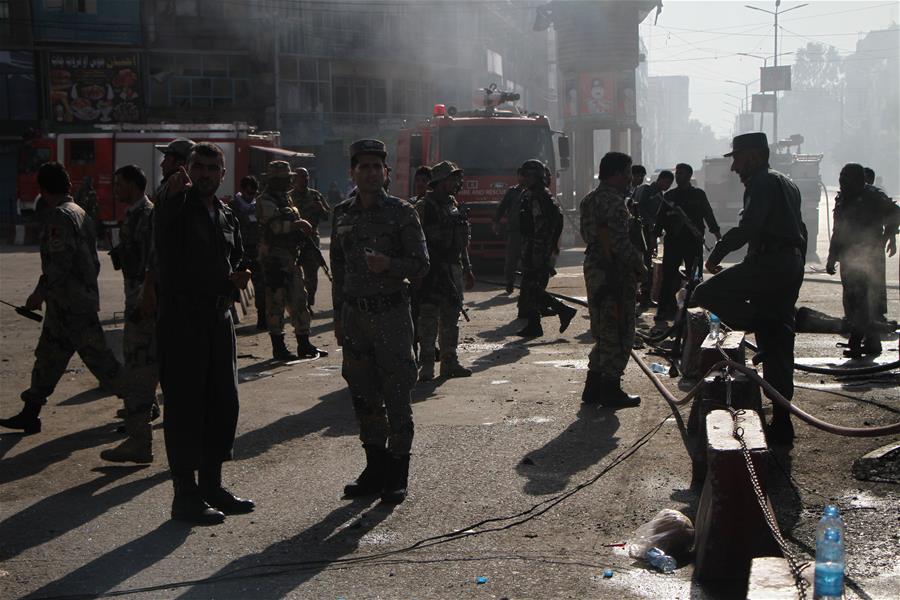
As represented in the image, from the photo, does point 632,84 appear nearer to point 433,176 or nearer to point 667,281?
point 667,281

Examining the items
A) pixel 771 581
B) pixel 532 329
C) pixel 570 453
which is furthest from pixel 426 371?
pixel 771 581

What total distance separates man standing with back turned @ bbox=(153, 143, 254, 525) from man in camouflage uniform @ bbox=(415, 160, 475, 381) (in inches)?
143

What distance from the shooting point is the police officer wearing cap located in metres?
6.77

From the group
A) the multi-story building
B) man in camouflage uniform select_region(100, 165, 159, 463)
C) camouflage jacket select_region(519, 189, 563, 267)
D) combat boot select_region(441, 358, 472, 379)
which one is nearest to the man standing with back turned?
man in camouflage uniform select_region(100, 165, 159, 463)

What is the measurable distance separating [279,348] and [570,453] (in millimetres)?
4499

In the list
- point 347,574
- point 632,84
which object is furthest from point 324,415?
point 632,84

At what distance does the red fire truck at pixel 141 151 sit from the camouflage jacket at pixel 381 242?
25487 millimetres

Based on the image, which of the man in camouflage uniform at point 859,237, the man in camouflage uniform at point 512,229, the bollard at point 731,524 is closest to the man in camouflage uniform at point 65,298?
the bollard at point 731,524

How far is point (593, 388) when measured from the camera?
812 centimetres

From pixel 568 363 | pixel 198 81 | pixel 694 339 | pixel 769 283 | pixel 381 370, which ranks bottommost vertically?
pixel 568 363

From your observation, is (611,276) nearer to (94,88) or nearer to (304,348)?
(304,348)

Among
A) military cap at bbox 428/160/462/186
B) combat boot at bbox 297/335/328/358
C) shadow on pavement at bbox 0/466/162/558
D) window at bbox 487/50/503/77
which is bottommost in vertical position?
combat boot at bbox 297/335/328/358

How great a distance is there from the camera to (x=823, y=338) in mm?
11453

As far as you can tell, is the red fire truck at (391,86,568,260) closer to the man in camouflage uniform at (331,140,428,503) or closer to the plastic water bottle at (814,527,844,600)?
the man in camouflage uniform at (331,140,428,503)
